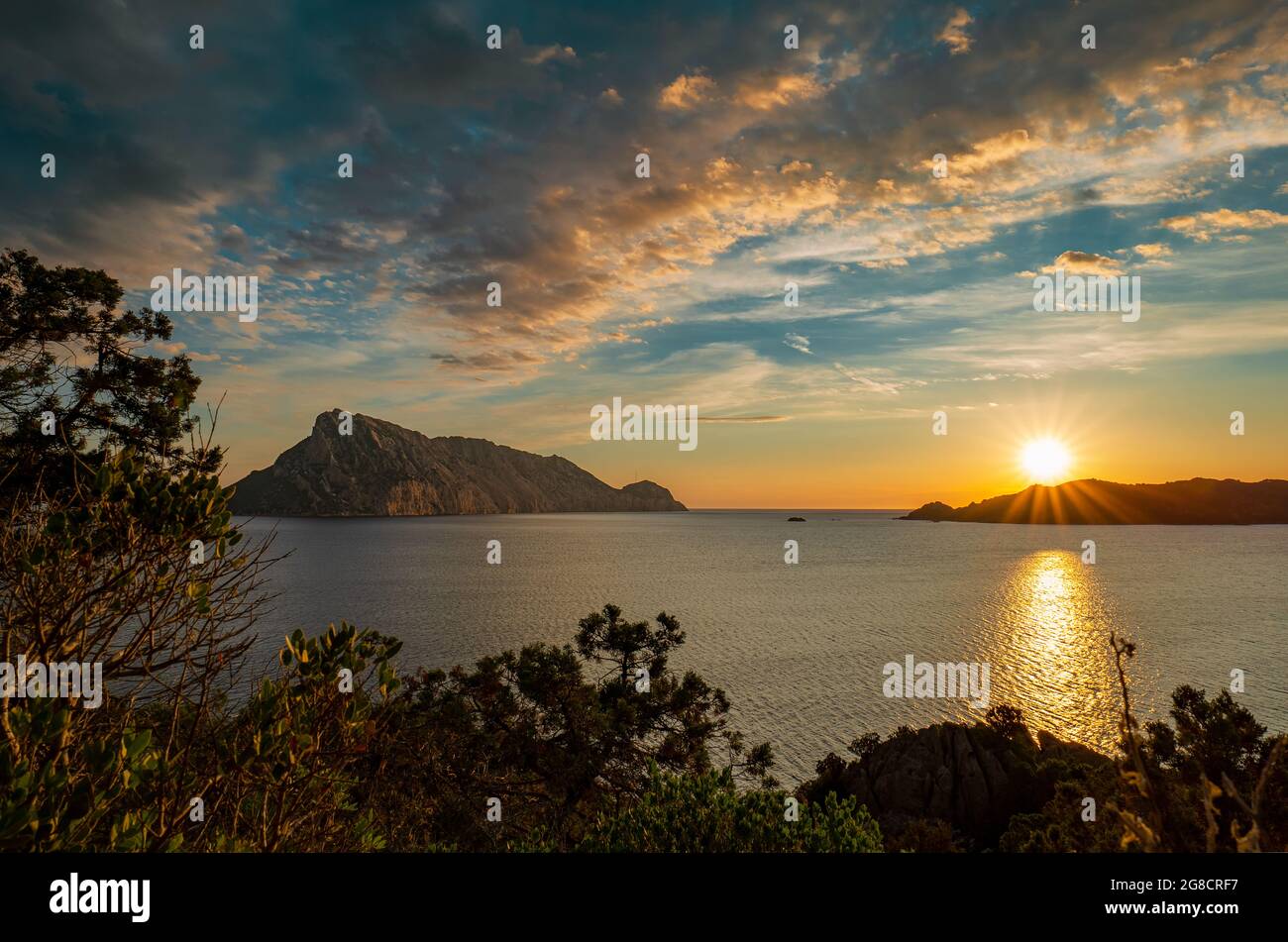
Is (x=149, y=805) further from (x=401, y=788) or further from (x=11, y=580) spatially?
(x=401, y=788)

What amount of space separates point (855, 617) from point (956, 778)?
155 ft

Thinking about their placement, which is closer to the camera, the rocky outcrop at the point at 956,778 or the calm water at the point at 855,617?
the rocky outcrop at the point at 956,778

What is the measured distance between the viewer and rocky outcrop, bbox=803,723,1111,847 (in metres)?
31.0

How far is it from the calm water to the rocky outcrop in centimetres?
449

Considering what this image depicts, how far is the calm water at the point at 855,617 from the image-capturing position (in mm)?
47688

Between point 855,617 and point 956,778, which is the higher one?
point 956,778

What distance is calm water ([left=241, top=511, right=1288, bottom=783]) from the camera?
156ft

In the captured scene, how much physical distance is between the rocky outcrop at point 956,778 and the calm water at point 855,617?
4.49 m

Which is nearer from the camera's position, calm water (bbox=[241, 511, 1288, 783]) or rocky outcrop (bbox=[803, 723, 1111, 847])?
rocky outcrop (bbox=[803, 723, 1111, 847])

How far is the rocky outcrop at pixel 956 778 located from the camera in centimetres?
3100

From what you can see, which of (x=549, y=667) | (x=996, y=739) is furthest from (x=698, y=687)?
(x=996, y=739)

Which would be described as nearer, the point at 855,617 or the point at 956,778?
the point at 956,778

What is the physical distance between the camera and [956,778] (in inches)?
1275
